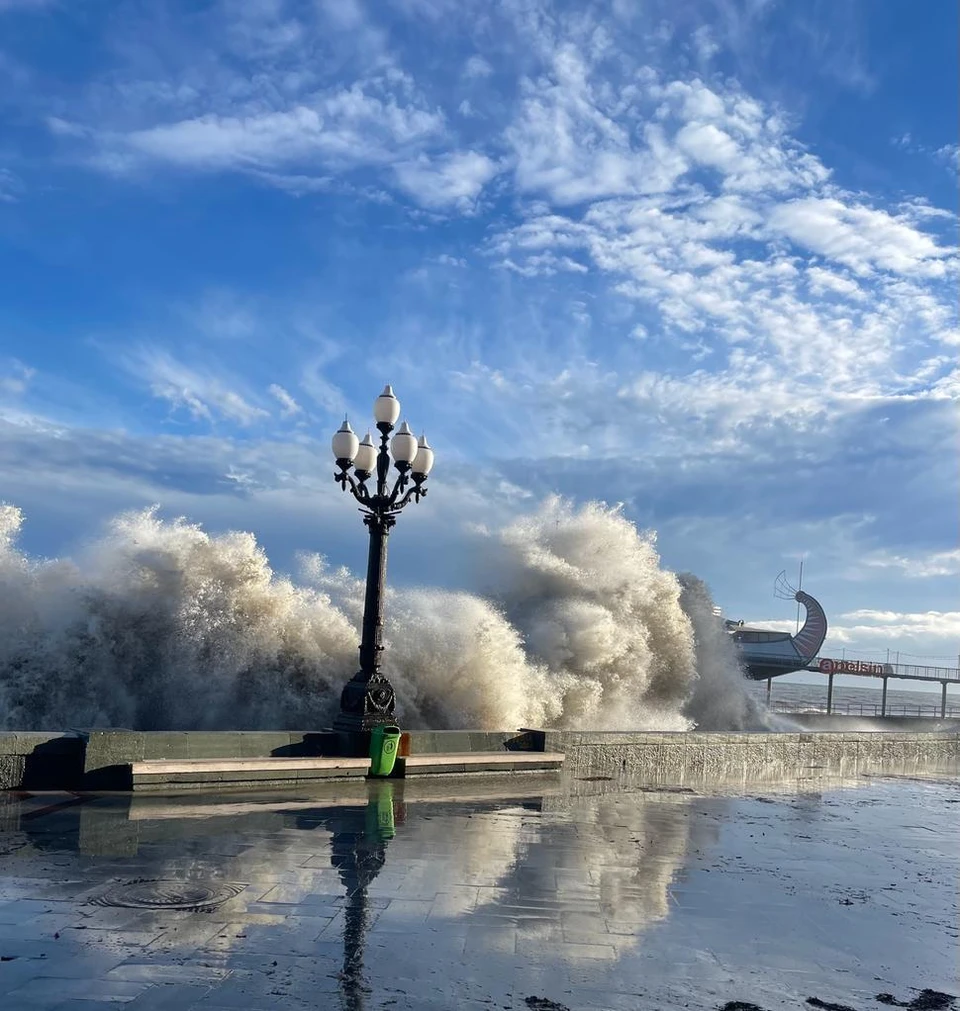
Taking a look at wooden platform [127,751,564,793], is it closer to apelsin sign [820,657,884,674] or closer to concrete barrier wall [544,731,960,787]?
concrete barrier wall [544,731,960,787]

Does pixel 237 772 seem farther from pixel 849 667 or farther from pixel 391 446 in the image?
pixel 849 667

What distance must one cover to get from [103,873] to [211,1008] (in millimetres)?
2659

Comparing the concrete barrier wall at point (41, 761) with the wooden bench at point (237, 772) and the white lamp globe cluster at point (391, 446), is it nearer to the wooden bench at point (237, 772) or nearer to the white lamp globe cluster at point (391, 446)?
the wooden bench at point (237, 772)

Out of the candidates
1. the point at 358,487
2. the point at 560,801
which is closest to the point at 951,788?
the point at 560,801

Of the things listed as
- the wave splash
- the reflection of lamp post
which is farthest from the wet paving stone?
the wave splash

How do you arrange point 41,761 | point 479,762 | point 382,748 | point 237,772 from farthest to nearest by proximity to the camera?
point 479,762, point 382,748, point 237,772, point 41,761

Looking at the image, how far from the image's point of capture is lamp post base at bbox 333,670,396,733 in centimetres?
1196

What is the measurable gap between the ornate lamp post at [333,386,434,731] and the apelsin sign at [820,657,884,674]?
4533 centimetres

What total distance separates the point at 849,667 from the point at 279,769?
1899 inches

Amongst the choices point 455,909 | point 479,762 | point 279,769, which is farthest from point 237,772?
point 455,909

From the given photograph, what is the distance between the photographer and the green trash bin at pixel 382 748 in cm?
1141

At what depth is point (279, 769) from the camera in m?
10.7

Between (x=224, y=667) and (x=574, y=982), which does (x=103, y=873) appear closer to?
(x=574, y=982)

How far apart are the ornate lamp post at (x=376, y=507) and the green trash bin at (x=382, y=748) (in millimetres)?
487
